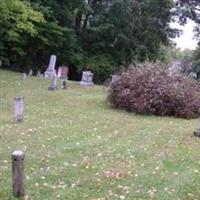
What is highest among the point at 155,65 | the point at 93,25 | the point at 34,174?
the point at 93,25

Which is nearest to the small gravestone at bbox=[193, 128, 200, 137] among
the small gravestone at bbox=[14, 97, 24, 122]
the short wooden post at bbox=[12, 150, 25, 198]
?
the small gravestone at bbox=[14, 97, 24, 122]

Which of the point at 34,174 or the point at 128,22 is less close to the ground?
the point at 128,22

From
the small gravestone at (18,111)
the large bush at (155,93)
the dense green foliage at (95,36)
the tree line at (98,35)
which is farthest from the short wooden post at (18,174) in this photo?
the tree line at (98,35)

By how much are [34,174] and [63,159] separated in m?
Result: 1.09

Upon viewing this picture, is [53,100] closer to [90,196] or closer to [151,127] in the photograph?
[151,127]

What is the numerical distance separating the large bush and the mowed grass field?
577mm

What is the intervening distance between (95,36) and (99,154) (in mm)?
27690

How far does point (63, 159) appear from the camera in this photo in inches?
354

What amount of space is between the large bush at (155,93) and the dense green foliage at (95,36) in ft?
55.5

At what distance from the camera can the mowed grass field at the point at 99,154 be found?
7.29m

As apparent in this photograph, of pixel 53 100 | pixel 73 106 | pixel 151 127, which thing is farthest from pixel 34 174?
pixel 53 100

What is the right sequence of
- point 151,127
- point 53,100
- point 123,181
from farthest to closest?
point 53,100 → point 151,127 → point 123,181

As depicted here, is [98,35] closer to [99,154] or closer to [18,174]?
[99,154]

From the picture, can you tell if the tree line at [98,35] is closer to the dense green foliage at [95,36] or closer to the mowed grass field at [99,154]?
the dense green foliage at [95,36]
